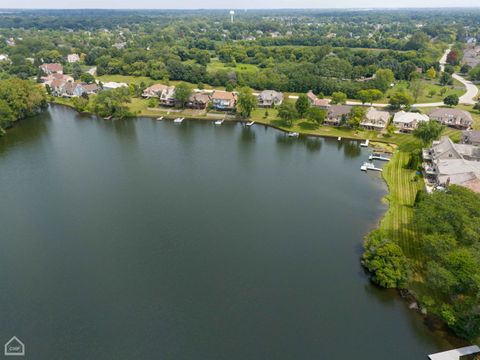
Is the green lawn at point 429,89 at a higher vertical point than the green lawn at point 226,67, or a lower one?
lower

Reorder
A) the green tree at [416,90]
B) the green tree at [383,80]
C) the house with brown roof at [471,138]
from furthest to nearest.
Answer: the green tree at [383,80], the green tree at [416,90], the house with brown roof at [471,138]

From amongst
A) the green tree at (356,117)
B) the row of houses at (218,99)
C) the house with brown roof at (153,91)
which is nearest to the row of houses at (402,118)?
the green tree at (356,117)

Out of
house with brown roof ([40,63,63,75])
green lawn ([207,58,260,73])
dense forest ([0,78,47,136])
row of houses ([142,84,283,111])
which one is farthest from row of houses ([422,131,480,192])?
house with brown roof ([40,63,63,75])

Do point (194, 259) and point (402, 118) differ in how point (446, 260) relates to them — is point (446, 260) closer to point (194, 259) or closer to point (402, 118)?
point (194, 259)

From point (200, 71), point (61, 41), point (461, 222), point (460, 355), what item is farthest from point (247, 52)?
point (460, 355)

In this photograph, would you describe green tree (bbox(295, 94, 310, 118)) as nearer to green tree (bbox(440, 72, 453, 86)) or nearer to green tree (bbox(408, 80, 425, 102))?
green tree (bbox(408, 80, 425, 102))

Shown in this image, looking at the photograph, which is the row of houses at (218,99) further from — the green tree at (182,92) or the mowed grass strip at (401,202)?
the mowed grass strip at (401,202)

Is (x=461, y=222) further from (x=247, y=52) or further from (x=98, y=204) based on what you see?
(x=247, y=52)
